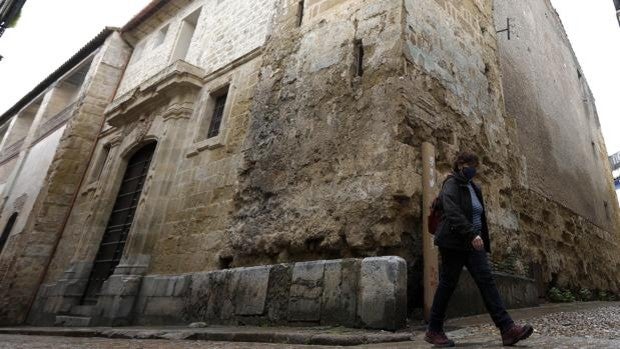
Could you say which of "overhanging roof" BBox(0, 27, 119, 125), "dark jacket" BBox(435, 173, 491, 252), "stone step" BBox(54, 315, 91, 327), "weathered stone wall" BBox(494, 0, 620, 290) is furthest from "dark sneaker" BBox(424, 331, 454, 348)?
"overhanging roof" BBox(0, 27, 119, 125)

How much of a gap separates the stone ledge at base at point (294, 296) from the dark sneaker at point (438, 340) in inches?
25.5

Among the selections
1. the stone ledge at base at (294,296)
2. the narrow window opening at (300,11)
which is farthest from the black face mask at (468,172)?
the narrow window opening at (300,11)

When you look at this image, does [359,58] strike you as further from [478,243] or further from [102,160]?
[102,160]

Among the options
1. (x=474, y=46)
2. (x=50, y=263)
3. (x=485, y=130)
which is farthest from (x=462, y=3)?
(x=50, y=263)

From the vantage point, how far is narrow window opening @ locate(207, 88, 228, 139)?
703 centimetres

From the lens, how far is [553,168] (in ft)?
23.5

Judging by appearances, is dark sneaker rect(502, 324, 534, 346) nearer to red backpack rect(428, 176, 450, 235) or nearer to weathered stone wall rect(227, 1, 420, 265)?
red backpack rect(428, 176, 450, 235)

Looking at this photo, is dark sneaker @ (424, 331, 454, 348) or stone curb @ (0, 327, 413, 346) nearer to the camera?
dark sneaker @ (424, 331, 454, 348)

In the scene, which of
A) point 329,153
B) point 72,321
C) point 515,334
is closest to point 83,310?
point 72,321

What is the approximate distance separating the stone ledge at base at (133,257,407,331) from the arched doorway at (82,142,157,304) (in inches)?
98.4

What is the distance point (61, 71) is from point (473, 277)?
1578cm

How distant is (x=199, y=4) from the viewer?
1005 centimetres

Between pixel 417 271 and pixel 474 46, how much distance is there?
3.87 metres

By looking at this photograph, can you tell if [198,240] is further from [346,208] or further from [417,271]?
[417,271]
